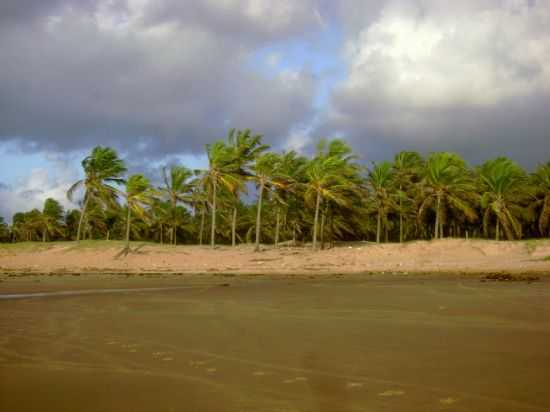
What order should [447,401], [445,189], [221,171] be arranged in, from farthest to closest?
[445,189]
[221,171]
[447,401]

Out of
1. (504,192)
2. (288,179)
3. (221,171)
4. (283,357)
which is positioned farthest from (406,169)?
(283,357)

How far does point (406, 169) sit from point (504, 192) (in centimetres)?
835

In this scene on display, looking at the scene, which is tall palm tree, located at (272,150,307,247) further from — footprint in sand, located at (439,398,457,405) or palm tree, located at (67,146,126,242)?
footprint in sand, located at (439,398,457,405)

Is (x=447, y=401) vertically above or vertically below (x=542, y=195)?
below

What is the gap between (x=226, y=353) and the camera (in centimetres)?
526

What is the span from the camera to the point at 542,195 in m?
43.8

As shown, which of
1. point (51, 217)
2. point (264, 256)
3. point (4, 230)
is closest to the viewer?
point (264, 256)

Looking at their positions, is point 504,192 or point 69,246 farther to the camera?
point 504,192

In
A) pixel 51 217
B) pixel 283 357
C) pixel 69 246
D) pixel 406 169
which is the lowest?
pixel 283 357

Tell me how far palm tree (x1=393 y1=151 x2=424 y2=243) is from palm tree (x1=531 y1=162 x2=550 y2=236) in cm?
938

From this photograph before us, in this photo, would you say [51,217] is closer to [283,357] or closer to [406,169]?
[406,169]

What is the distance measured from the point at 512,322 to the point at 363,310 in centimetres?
224

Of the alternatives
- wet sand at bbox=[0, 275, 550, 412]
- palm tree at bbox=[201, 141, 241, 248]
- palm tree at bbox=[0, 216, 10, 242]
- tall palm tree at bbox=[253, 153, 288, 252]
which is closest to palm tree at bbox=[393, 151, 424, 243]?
tall palm tree at bbox=[253, 153, 288, 252]

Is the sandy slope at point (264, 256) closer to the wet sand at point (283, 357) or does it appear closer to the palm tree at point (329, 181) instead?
the palm tree at point (329, 181)
